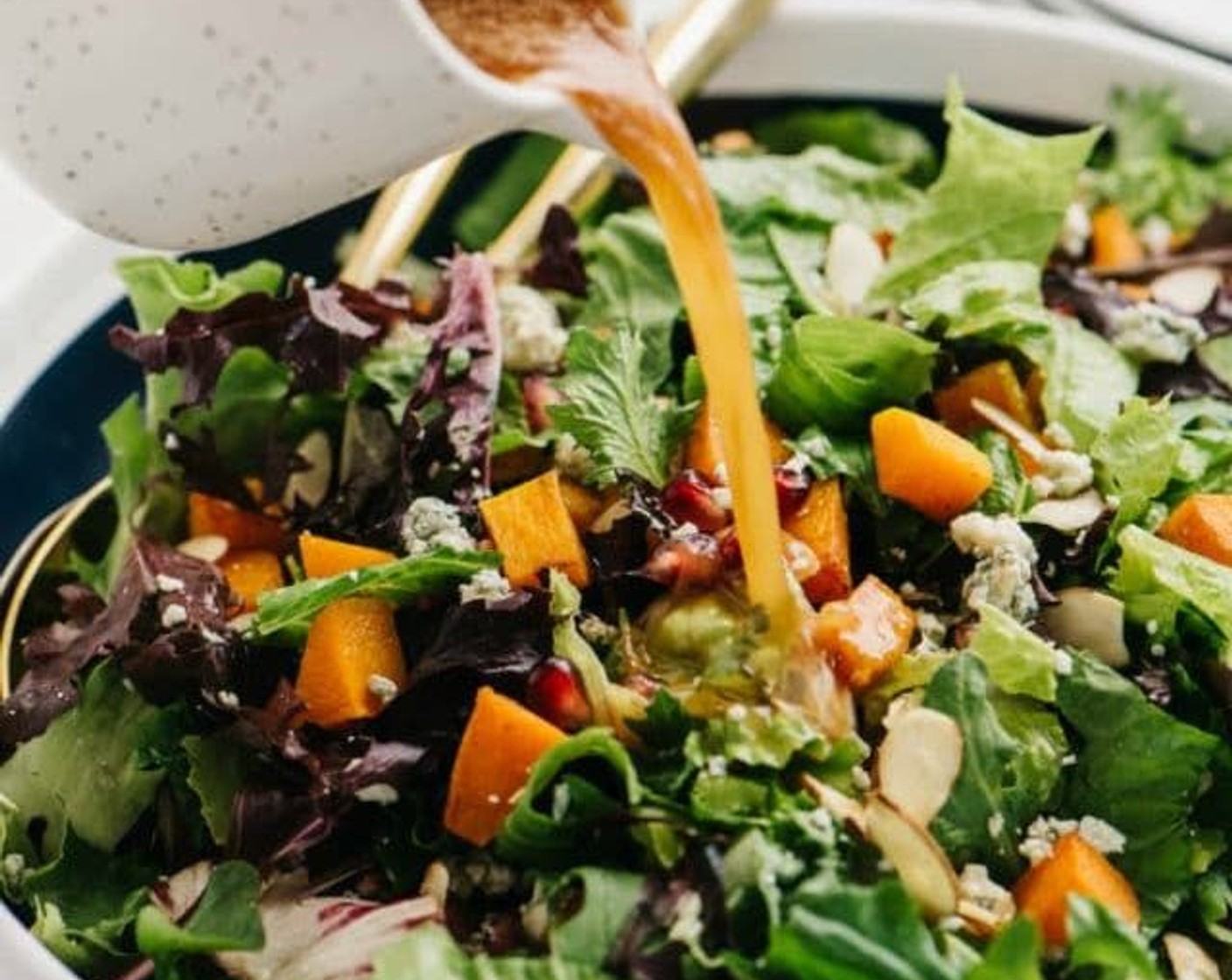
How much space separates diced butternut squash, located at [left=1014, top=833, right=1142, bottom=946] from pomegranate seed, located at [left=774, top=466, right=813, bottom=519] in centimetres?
47

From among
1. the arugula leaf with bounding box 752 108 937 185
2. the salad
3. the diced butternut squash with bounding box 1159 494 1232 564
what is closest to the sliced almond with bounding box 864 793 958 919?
the salad

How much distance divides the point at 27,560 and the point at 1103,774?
4.55 ft

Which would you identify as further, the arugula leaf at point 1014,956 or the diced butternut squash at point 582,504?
the diced butternut squash at point 582,504

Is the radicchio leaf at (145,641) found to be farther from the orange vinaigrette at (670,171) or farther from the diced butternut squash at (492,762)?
the orange vinaigrette at (670,171)

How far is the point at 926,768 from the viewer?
2088 mm

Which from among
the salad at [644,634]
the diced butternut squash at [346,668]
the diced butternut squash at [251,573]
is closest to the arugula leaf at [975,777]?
the salad at [644,634]

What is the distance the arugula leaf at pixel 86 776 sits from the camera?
2.34 meters

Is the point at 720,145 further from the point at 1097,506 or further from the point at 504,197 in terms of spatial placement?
the point at 1097,506

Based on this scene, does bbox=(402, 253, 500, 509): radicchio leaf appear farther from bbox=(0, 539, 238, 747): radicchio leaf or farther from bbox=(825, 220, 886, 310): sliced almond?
bbox=(825, 220, 886, 310): sliced almond

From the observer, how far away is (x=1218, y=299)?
2.83 meters

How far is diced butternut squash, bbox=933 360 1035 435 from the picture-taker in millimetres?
2529

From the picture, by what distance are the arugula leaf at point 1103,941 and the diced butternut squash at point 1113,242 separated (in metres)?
1.40

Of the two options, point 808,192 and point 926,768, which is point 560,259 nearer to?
point 808,192

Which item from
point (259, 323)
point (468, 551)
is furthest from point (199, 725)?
point (259, 323)
